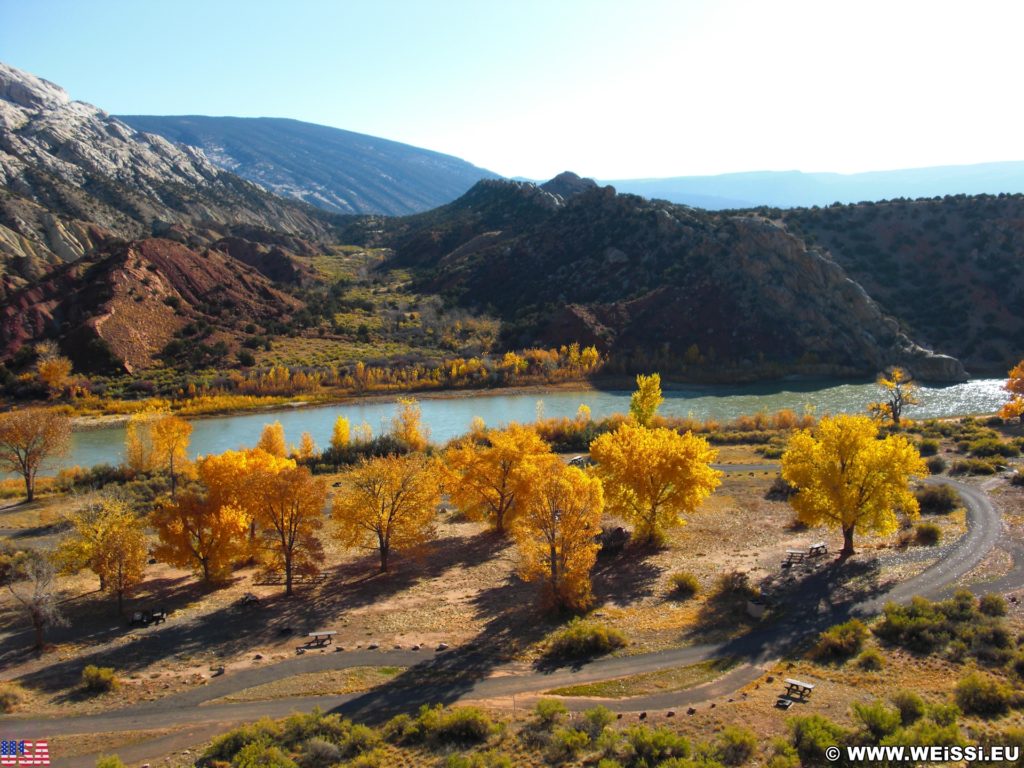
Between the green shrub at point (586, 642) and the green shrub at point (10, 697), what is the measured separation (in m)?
17.2

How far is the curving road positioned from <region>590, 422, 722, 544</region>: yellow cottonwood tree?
9068 mm

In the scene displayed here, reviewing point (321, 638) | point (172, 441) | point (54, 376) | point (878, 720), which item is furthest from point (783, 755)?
point (54, 376)

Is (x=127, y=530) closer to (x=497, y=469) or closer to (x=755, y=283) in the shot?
(x=497, y=469)

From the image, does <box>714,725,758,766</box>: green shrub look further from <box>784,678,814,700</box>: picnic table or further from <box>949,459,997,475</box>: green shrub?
<box>949,459,997,475</box>: green shrub

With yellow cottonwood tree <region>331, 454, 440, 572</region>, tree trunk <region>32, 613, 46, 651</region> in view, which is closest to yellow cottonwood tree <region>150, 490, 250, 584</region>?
yellow cottonwood tree <region>331, 454, 440, 572</region>

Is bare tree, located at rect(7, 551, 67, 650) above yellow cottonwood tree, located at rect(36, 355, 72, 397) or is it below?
below

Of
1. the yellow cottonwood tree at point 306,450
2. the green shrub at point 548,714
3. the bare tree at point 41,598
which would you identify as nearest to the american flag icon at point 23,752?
the bare tree at point 41,598

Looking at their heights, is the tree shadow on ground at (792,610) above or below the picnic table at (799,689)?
below

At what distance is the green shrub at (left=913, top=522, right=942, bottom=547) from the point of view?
32562 millimetres

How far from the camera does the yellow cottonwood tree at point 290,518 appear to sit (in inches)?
1249

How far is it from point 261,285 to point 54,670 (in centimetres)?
9993

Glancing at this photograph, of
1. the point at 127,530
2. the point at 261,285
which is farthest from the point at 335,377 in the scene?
the point at 127,530

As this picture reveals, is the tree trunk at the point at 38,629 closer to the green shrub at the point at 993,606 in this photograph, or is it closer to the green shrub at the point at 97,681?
the green shrub at the point at 97,681

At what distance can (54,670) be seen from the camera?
2469 cm
